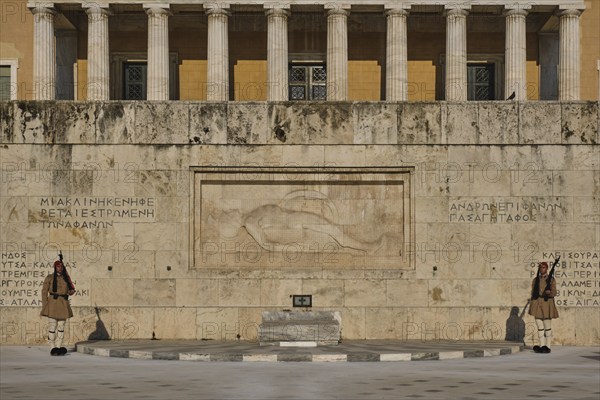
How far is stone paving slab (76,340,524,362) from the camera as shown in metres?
26.7

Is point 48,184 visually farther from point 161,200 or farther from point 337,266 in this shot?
point 337,266

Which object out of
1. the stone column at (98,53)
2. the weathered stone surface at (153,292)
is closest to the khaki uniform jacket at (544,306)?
the weathered stone surface at (153,292)

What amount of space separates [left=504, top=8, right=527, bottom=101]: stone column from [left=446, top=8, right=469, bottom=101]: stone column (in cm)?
192

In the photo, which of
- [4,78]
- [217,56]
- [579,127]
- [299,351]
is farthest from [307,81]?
[299,351]

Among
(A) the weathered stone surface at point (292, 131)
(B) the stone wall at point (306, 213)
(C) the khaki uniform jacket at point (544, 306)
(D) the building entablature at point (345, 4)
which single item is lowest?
(C) the khaki uniform jacket at point (544, 306)

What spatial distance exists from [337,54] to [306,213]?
70.5 feet

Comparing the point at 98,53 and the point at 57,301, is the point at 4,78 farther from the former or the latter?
the point at 57,301

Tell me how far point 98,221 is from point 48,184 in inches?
65.8

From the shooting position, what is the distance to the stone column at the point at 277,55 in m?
52.8

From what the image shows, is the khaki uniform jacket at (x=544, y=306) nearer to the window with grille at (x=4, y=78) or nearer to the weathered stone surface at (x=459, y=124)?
the weathered stone surface at (x=459, y=124)

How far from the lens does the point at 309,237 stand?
3269 centimetres

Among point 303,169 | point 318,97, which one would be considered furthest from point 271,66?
point 303,169

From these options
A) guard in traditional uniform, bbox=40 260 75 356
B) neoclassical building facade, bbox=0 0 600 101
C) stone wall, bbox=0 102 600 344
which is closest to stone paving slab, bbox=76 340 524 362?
guard in traditional uniform, bbox=40 260 75 356

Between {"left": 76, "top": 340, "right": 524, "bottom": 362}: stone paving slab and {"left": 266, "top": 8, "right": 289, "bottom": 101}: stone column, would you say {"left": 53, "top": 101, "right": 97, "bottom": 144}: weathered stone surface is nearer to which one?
{"left": 76, "top": 340, "right": 524, "bottom": 362}: stone paving slab
